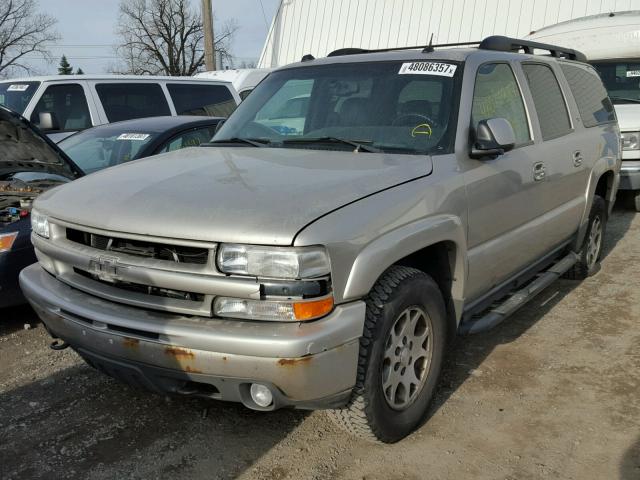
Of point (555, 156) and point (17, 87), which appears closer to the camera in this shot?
point (555, 156)

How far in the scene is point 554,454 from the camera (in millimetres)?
3031

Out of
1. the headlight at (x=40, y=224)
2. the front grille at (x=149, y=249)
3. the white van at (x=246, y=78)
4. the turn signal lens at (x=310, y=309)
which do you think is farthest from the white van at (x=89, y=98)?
the turn signal lens at (x=310, y=309)

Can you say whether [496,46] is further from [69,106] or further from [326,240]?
[69,106]

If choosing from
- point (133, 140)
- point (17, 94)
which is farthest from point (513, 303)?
A: point (17, 94)

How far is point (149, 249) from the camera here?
2799mm

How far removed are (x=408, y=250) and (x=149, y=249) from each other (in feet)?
3.75

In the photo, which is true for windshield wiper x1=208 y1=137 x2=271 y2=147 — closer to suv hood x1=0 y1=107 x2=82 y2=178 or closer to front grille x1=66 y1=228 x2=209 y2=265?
front grille x1=66 y1=228 x2=209 y2=265

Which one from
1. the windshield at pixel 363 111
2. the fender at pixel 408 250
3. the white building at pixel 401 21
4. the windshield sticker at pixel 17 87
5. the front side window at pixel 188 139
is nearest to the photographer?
the fender at pixel 408 250

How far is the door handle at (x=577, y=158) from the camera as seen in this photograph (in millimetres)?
4766

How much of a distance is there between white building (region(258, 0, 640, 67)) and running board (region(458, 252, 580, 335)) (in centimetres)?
1549

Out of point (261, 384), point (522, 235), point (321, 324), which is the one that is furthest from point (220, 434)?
point (522, 235)

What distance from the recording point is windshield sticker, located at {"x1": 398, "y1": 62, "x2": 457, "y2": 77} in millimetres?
3729

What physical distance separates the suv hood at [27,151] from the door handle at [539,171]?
141 inches

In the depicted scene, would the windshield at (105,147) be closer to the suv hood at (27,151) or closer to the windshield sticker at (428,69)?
the suv hood at (27,151)
